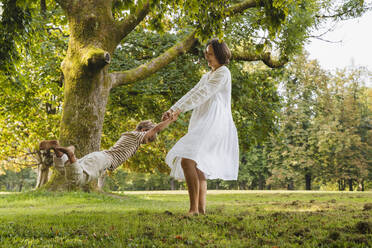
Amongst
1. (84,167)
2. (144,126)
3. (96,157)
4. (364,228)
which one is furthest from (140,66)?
(364,228)

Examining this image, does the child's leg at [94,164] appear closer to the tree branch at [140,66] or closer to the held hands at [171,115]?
the held hands at [171,115]

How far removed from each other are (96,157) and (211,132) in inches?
61.7

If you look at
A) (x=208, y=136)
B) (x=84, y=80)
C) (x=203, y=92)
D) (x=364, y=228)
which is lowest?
(x=364, y=228)

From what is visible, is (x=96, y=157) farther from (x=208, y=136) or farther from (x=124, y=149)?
(x=208, y=136)

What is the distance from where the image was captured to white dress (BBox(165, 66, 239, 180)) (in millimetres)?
4470

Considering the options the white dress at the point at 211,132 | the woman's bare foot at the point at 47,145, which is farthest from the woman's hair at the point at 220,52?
the woman's bare foot at the point at 47,145

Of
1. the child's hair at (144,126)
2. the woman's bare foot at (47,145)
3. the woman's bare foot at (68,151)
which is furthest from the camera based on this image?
the child's hair at (144,126)

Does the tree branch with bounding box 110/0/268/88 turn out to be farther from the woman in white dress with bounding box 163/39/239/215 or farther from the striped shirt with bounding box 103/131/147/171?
the woman in white dress with bounding box 163/39/239/215

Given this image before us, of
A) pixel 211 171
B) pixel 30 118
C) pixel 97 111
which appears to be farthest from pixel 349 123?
pixel 211 171

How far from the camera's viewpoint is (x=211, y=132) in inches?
179

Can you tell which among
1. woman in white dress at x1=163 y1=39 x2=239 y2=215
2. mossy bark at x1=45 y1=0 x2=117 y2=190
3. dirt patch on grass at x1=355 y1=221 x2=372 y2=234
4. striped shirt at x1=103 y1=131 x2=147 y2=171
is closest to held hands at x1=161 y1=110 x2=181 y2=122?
woman in white dress at x1=163 y1=39 x2=239 y2=215

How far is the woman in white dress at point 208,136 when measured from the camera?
14.7ft

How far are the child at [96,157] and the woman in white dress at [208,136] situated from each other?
34cm

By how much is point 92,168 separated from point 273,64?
10.5 m
